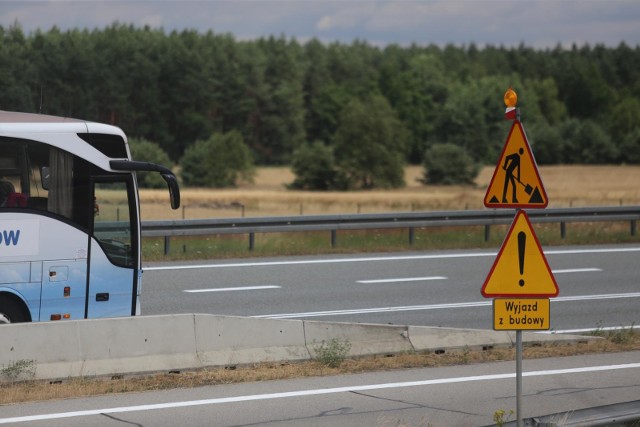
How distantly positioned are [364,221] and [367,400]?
1494 centimetres

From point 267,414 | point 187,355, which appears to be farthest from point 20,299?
point 267,414

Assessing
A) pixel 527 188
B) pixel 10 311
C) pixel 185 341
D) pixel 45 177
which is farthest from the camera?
pixel 45 177

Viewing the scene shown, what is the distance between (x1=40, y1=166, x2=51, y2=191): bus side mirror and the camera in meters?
13.0

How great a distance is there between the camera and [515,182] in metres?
8.34

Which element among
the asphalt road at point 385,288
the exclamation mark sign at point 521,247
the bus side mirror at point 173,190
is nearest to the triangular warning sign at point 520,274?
the exclamation mark sign at point 521,247

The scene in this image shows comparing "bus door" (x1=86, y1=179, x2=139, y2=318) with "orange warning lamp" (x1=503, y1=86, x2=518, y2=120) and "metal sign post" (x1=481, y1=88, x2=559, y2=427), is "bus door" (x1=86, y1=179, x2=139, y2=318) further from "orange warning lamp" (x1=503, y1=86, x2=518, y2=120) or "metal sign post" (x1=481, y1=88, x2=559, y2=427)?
"orange warning lamp" (x1=503, y1=86, x2=518, y2=120)

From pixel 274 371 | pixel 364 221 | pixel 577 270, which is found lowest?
pixel 274 371

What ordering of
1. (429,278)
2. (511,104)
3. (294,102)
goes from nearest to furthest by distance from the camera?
(511,104) → (429,278) → (294,102)

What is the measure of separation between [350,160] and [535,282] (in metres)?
75.8

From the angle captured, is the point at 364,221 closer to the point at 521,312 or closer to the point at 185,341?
the point at 185,341

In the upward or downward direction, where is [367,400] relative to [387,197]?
downward

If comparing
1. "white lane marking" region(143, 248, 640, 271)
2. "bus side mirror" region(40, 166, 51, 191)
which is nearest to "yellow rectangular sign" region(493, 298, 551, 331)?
"bus side mirror" region(40, 166, 51, 191)

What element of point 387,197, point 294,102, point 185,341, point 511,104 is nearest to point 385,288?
→ point 185,341

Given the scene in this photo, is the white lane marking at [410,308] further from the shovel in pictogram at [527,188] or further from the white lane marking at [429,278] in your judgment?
the shovel in pictogram at [527,188]
